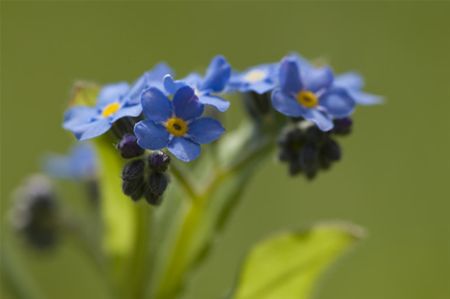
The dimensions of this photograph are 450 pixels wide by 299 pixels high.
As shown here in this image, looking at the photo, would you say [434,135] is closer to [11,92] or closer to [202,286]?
[202,286]

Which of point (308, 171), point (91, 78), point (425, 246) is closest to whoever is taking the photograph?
point (308, 171)

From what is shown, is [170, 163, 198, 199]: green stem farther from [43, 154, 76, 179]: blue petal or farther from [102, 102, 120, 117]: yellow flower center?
[43, 154, 76, 179]: blue petal

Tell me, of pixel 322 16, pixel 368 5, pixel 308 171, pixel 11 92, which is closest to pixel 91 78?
pixel 11 92

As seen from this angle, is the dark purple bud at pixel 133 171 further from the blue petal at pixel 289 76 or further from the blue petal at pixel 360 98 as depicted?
the blue petal at pixel 360 98

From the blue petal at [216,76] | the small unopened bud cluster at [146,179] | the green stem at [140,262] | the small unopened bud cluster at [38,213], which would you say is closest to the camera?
the small unopened bud cluster at [146,179]

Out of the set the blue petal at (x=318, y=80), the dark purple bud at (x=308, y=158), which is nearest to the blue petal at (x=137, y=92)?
the blue petal at (x=318, y=80)

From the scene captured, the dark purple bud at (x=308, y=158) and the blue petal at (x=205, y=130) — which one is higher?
the blue petal at (x=205, y=130)

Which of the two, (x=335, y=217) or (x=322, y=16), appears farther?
(x=322, y=16)
